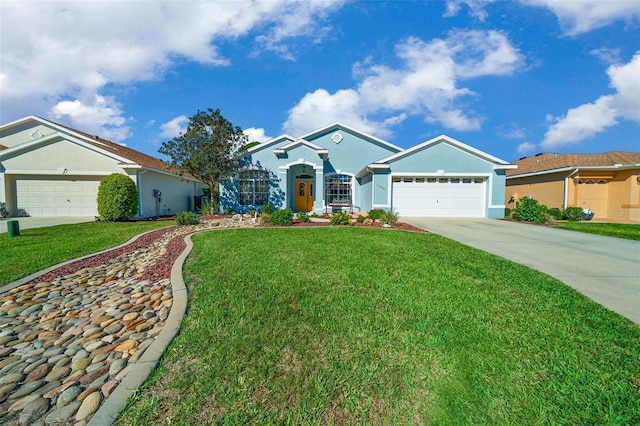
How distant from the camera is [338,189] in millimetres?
18422

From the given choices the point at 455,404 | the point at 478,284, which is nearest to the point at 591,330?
the point at 478,284

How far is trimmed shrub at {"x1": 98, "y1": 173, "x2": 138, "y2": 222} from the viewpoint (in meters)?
12.6

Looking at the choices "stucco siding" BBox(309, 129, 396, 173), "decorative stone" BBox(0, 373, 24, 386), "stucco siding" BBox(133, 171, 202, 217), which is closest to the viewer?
"decorative stone" BBox(0, 373, 24, 386)

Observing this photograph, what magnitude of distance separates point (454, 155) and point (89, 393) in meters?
16.9

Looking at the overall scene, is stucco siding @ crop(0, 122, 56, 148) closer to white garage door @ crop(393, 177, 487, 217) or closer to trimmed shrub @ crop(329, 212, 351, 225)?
trimmed shrub @ crop(329, 212, 351, 225)

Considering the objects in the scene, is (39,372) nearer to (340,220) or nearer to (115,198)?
(340,220)

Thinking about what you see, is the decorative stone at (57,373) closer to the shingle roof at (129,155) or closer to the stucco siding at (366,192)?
the stucco siding at (366,192)

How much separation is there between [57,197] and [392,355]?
766 inches

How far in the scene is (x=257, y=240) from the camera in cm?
750

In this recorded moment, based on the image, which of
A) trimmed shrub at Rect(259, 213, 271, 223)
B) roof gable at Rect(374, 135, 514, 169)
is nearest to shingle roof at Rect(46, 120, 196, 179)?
trimmed shrub at Rect(259, 213, 271, 223)

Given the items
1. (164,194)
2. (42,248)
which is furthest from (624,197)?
(164,194)

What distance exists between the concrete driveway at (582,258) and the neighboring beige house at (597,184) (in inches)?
388

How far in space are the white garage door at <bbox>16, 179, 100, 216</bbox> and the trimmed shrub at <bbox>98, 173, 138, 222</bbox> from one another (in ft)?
Answer: 10.2

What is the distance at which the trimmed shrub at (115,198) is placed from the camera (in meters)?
12.6
